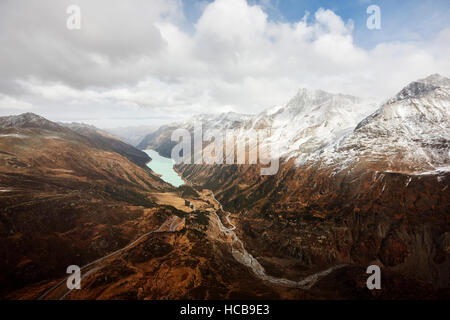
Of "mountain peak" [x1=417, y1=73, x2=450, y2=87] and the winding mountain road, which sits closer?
the winding mountain road

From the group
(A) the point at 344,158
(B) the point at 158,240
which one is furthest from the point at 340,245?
(B) the point at 158,240

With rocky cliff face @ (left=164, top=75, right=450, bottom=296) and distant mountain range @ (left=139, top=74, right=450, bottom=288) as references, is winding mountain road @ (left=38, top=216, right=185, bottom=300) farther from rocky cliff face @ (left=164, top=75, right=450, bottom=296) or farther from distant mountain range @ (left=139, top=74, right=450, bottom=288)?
distant mountain range @ (left=139, top=74, right=450, bottom=288)

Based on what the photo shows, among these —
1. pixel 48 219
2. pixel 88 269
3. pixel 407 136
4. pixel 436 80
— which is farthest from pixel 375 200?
pixel 48 219

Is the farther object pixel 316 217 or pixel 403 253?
pixel 316 217

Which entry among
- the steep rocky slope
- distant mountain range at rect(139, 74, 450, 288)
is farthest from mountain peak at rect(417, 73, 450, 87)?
the steep rocky slope

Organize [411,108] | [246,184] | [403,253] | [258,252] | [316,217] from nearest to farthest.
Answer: [403,253], [258,252], [316,217], [411,108], [246,184]

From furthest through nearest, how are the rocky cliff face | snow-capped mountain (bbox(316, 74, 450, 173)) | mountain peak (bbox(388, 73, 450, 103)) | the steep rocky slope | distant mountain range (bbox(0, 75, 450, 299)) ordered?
mountain peak (bbox(388, 73, 450, 103)) → snow-capped mountain (bbox(316, 74, 450, 173)) → the rocky cliff face → distant mountain range (bbox(0, 75, 450, 299)) → the steep rocky slope

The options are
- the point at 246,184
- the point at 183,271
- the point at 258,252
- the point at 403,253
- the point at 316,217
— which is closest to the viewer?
the point at 183,271

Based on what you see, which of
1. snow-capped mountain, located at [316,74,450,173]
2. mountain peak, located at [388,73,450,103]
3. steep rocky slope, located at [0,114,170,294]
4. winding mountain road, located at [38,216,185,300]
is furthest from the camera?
mountain peak, located at [388,73,450,103]
